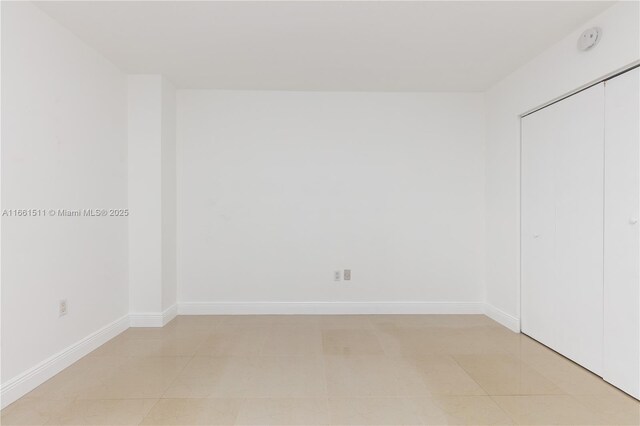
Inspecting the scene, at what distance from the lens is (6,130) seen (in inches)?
83.0

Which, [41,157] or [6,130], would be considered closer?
[6,130]

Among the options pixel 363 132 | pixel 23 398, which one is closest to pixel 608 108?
pixel 363 132

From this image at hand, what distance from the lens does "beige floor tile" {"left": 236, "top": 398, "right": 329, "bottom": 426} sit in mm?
1940

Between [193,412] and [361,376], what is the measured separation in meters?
1.12

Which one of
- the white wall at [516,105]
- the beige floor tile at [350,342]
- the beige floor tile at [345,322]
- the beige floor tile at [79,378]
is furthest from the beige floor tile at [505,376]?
the beige floor tile at [79,378]

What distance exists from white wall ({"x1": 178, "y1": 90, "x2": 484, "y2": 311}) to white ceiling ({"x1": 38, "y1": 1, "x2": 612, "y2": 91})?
40 cm

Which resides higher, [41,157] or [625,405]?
[41,157]

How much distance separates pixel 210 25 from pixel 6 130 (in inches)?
57.1

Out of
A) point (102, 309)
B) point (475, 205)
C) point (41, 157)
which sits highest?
point (41, 157)

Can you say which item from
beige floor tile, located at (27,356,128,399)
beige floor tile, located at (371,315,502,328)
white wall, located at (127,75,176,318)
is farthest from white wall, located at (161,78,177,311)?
beige floor tile, located at (371,315,502,328)

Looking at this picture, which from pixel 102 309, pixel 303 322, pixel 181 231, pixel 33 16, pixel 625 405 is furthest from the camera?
pixel 181 231

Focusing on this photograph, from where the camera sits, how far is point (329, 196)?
397 centimetres

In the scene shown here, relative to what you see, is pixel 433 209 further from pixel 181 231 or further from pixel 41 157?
pixel 41 157

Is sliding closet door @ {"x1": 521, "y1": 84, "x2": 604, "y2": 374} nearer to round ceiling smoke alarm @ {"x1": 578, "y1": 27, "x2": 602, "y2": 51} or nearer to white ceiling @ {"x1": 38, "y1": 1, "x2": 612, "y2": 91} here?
round ceiling smoke alarm @ {"x1": 578, "y1": 27, "x2": 602, "y2": 51}
